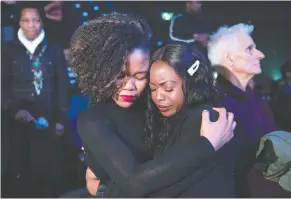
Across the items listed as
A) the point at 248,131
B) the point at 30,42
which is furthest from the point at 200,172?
the point at 30,42

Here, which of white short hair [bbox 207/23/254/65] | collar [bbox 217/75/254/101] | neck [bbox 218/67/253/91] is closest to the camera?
collar [bbox 217/75/254/101]

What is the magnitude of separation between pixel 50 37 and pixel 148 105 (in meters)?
2.36

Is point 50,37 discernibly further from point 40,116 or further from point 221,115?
point 221,115

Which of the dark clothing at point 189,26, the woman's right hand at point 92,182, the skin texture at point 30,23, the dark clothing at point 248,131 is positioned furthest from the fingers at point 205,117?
the skin texture at point 30,23

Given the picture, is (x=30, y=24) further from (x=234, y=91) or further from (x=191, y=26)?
(x=234, y=91)

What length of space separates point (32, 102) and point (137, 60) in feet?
7.68

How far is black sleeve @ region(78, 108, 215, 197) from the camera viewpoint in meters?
1.15

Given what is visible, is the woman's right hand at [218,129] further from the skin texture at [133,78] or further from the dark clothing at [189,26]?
the dark clothing at [189,26]

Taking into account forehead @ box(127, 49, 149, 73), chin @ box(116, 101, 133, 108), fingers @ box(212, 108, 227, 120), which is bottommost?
fingers @ box(212, 108, 227, 120)

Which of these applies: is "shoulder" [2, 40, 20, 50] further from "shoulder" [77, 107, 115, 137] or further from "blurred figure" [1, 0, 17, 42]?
"shoulder" [77, 107, 115, 137]

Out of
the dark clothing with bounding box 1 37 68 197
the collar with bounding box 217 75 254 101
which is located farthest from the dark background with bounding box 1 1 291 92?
the collar with bounding box 217 75 254 101

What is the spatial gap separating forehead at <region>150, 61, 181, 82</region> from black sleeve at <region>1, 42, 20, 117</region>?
7.51ft

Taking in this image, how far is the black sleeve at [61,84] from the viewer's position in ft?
11.4

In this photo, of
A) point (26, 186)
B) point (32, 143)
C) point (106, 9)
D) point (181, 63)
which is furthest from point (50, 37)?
point (181, 63)
